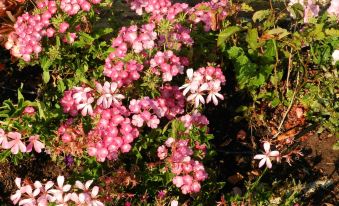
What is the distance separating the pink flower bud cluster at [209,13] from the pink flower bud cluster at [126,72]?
708 millimetres

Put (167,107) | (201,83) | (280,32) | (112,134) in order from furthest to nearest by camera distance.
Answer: (280,32)
(167,107)
(201,83)
(112,134)

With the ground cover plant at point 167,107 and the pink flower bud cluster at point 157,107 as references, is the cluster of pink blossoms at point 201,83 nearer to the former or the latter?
the ground cover plant at point 167,107

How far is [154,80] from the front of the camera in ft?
8.56

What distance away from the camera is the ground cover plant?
2.45 m

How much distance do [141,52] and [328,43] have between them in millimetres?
1421

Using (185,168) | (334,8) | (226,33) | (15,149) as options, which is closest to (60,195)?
(15,149)

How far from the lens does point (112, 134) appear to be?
2.35m

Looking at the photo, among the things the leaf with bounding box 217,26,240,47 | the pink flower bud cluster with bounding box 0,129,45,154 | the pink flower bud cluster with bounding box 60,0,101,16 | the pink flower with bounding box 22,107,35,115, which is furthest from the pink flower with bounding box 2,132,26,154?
the leaf with bounding box 217,26,240,47

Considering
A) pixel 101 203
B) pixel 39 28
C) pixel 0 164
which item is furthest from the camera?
pixel 0 164

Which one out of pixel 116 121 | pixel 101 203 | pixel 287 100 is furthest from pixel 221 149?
pixel 101 203

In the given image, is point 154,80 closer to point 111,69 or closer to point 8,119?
point 111,69

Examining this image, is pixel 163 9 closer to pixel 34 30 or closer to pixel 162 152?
pixel 34 30

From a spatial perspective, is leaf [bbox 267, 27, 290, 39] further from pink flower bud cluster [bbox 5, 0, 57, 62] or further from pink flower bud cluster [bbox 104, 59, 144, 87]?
pink flower bud cluster [bbox 5, 0, 57, 62]

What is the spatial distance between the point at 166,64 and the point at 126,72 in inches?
8.3
